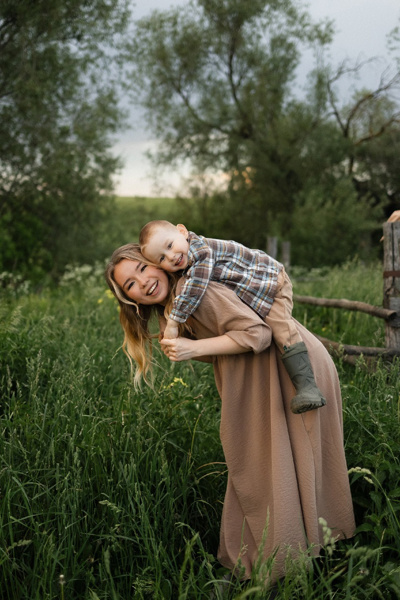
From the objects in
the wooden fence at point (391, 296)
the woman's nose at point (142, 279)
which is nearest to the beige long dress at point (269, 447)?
the woman's nose at point (142, 279)

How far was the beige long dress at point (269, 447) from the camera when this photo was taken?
7.30ft

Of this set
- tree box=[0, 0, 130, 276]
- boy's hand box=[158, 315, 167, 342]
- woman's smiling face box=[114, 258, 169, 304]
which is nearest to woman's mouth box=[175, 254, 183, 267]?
woman's smiling face box=[114, 258, 169, 304]

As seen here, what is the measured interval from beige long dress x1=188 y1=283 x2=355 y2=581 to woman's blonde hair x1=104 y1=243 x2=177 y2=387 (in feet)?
0.85

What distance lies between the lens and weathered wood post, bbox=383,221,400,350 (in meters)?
4.46

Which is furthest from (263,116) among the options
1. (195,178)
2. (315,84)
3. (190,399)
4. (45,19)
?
(190,399)

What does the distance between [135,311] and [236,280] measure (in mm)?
474

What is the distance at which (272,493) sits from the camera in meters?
2.32

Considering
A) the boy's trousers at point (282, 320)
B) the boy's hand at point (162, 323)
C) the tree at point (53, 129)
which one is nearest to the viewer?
the boy's trousers at point (282, 320)

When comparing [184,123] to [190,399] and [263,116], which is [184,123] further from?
[190,399]

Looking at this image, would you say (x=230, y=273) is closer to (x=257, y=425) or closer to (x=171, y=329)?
(x=171, y=329)

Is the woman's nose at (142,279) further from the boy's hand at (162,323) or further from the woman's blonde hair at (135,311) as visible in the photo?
the boy's hand at (162,323)

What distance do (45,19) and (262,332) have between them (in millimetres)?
14154

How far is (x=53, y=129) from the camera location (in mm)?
16344

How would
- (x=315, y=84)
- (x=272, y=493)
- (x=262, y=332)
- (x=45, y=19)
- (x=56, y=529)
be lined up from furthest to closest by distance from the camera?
(x=315, y=84) < (x=45, y=19) < (x=56, y=529) < (x=272, y=493) < (x=262, y=332)
